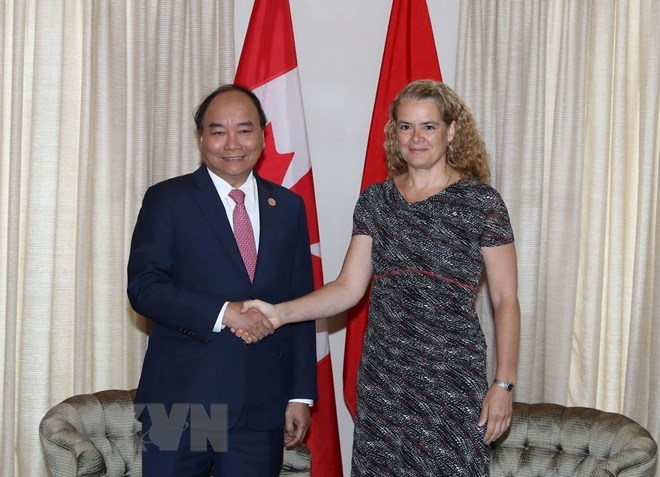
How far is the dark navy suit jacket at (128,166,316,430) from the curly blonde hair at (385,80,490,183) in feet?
2.15

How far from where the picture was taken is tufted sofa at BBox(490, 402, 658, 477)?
3.05 m

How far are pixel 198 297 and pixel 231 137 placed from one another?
1.84ft

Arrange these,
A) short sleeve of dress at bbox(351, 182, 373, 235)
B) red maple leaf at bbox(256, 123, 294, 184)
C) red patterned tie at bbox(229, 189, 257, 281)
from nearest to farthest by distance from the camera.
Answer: red patterned tie at bbox(229, 189, 257, 281) < short sleeve of dress at bbox(351, 182, 373, 235) < red maple leaf at bbox(256, 123, 294, 184)

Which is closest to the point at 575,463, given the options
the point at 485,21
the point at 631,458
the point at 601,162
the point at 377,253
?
the point at 631,458

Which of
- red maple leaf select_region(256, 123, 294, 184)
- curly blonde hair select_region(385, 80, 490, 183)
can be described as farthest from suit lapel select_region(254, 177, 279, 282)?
red maple leaf select_region(256, 123, 294, 184)

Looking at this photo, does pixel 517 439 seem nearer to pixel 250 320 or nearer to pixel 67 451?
pixel 250 320

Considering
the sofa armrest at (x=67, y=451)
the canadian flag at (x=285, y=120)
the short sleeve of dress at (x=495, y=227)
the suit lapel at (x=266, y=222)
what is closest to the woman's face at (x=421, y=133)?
the short sleeve of dress at (x=495, y=227)

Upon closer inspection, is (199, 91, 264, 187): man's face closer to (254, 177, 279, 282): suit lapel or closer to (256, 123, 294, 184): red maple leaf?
(254, 177, 279, 282): suit lapel

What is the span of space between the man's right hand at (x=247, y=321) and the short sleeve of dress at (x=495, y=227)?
2.46 ft

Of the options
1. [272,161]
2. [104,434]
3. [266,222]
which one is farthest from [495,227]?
[104,434]

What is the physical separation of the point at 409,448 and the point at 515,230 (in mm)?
1641

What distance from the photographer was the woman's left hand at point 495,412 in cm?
278

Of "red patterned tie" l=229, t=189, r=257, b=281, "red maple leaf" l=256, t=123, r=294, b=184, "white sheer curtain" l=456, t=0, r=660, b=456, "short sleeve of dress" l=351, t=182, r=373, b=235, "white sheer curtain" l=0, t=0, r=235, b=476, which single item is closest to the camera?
"red patterned tie" l=229, t=189, r=257, b=281

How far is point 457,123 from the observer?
2.96m
